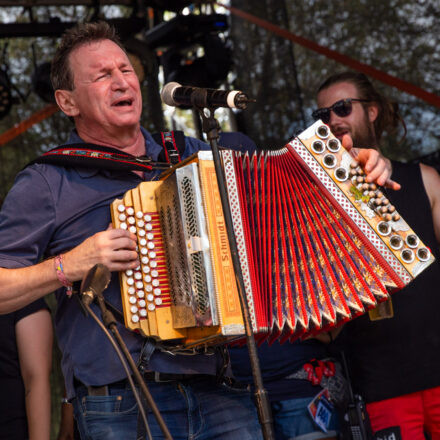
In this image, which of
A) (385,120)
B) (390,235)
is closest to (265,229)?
(390,235)

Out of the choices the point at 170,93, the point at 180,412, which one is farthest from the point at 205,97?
the point at 180,412

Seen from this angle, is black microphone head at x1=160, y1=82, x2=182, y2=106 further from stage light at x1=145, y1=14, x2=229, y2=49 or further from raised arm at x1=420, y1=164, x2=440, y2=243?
stage light at x1=145, y1=14, x2=229, y2=49

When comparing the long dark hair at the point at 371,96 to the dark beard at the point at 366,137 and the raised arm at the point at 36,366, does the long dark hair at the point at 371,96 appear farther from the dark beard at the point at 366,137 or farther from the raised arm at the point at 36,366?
the raised arm at the point at 36,366

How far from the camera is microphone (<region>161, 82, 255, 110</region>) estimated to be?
1.78 m

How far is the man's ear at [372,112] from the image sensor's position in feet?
10.8

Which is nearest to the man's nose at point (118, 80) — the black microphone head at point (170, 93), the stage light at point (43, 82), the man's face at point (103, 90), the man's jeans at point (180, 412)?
the man's face at point (103, 90)

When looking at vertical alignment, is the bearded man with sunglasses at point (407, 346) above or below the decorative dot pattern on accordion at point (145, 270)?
below

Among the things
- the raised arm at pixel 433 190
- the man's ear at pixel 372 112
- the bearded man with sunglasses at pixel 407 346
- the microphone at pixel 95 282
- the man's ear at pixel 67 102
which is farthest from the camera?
the man's ear at pixel 372 112

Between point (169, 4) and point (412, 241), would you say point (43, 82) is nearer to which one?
point (169, 4)


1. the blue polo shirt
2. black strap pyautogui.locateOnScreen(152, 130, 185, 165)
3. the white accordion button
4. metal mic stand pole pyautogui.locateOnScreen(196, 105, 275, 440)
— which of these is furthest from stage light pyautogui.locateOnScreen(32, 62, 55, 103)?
metal mic stand pole pyautogui.locateOnScreen(196, 105, 275, 440)

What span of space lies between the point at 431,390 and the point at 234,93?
1523 mm

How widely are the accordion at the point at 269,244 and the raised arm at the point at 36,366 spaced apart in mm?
956

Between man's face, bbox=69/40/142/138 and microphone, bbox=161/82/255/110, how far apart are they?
1.44 ft

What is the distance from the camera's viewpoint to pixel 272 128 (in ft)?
16.3
